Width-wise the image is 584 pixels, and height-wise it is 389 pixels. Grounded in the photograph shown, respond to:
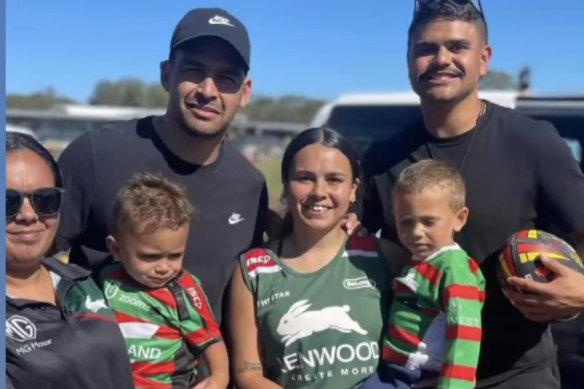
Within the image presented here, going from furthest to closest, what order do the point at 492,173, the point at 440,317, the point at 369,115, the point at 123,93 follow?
the point at 123,93
the point at 369,115
the point at 492,173
the point at 440,317

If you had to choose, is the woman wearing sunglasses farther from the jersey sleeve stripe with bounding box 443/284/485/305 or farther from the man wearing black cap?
the jersey sleeve stripe with bounding box 443/284/485/305

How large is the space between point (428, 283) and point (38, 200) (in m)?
1.41

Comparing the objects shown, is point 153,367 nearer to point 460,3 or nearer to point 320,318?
point 320,318

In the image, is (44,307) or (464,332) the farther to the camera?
(464,332)

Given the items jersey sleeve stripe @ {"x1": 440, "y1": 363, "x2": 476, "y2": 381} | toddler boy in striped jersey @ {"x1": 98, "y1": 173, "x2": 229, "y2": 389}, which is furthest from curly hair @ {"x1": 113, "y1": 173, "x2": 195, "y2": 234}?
jersey sleeve stripe @ {"x1": 440, "y1": 363, "x2": 476, "y2": 381}

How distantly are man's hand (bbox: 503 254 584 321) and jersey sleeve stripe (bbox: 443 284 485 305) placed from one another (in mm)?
231

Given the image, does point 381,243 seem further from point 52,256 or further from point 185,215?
point 52,256

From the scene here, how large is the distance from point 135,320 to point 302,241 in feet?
2.36

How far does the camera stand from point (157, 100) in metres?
70.6

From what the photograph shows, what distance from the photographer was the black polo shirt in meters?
2.40

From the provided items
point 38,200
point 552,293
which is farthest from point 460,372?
point 38,200

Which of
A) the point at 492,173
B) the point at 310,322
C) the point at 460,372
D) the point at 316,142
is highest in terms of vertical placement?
the point at 316,142

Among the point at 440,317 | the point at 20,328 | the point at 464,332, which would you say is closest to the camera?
the point at 20,328

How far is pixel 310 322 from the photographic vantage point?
2.93 meters
